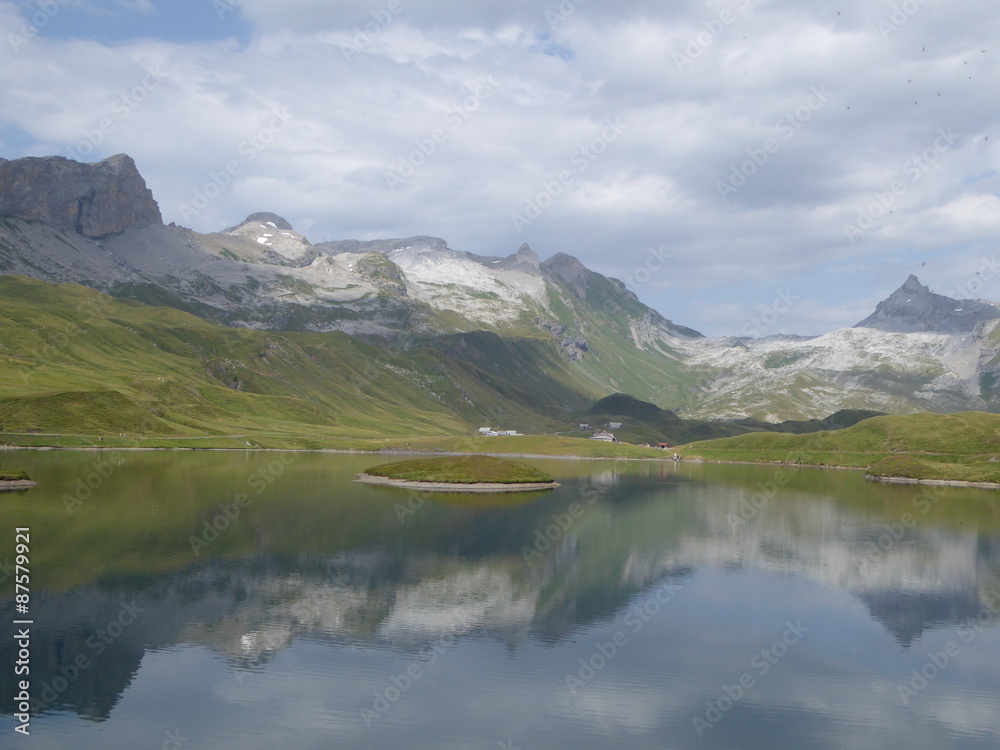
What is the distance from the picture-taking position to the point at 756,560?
3445 inches

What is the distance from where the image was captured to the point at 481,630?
180ft

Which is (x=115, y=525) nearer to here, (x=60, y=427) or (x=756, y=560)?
(x=756, y=560)

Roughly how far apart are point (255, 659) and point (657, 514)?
8535cm

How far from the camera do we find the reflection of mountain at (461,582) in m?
49.6

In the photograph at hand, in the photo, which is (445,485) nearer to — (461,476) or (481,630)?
(461,476)

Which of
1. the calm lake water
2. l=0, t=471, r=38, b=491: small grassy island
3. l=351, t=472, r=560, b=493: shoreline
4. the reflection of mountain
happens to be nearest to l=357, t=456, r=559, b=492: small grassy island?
l=351, t=472, r=560, b=493: shoreline

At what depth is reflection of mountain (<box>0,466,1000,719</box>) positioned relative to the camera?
49625mm

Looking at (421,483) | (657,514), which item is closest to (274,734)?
(657,514)

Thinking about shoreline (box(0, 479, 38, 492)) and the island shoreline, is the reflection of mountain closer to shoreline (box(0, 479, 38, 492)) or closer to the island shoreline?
the island shoreline

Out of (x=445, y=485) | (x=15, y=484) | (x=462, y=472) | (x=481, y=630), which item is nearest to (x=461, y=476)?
(x=462, y=472)

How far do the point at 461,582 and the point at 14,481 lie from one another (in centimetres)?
7930

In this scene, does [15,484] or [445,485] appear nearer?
[15,484]

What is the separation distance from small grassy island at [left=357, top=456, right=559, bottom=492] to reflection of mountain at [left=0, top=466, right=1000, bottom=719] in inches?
1195

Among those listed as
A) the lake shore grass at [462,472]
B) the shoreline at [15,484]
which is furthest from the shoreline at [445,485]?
the shoreline at [15,484]
